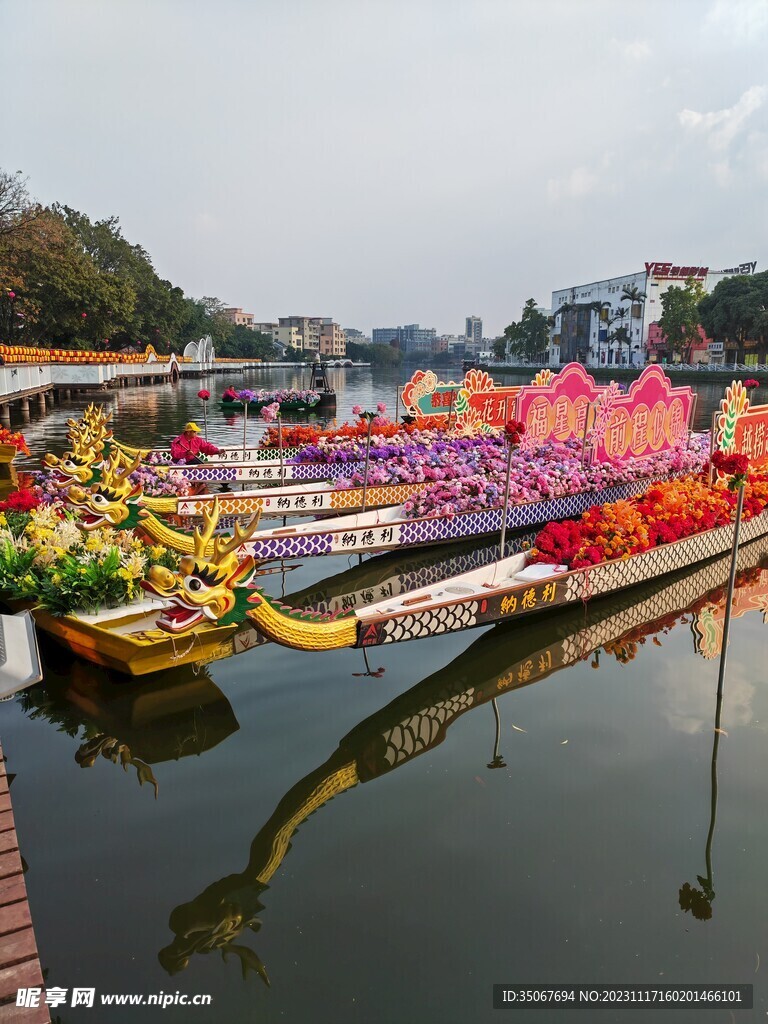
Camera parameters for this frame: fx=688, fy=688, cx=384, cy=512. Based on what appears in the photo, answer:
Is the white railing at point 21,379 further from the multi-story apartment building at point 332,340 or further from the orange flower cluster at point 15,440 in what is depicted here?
the multi-story apartment building at point 332,340

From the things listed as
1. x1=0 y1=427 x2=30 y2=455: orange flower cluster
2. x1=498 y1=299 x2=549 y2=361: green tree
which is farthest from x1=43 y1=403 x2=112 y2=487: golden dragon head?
x1=498 y1=299 x2=549 y2=361: green tree

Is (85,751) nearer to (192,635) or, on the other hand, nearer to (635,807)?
(192,635)

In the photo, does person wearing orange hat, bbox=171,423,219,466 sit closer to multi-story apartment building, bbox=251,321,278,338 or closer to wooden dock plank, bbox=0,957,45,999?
wooden dock plank, bbox=0,957,45,999

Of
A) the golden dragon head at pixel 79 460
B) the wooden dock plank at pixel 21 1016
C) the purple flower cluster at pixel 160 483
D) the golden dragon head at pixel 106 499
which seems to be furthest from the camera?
the purple flower cluster at pixel 160 483

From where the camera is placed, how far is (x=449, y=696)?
750cm

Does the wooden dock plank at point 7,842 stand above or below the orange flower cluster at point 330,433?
below

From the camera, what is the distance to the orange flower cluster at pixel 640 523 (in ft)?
30.7

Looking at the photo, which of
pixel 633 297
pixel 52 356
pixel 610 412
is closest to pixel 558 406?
pixel 610 412

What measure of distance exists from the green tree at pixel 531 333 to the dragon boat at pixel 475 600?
10430 cm

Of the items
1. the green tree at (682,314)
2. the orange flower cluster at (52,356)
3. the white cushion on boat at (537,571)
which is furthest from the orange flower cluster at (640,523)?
the green tree at (682,314)

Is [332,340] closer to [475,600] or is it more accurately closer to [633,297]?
[633,297]

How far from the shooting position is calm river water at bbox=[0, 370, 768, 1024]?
4.17 meters

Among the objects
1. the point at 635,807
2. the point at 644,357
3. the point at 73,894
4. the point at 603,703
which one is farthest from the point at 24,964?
the point at 644,357

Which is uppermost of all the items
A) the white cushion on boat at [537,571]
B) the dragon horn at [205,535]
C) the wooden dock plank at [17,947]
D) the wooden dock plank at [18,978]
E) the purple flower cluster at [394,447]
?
the dragon horn at [205,535]
